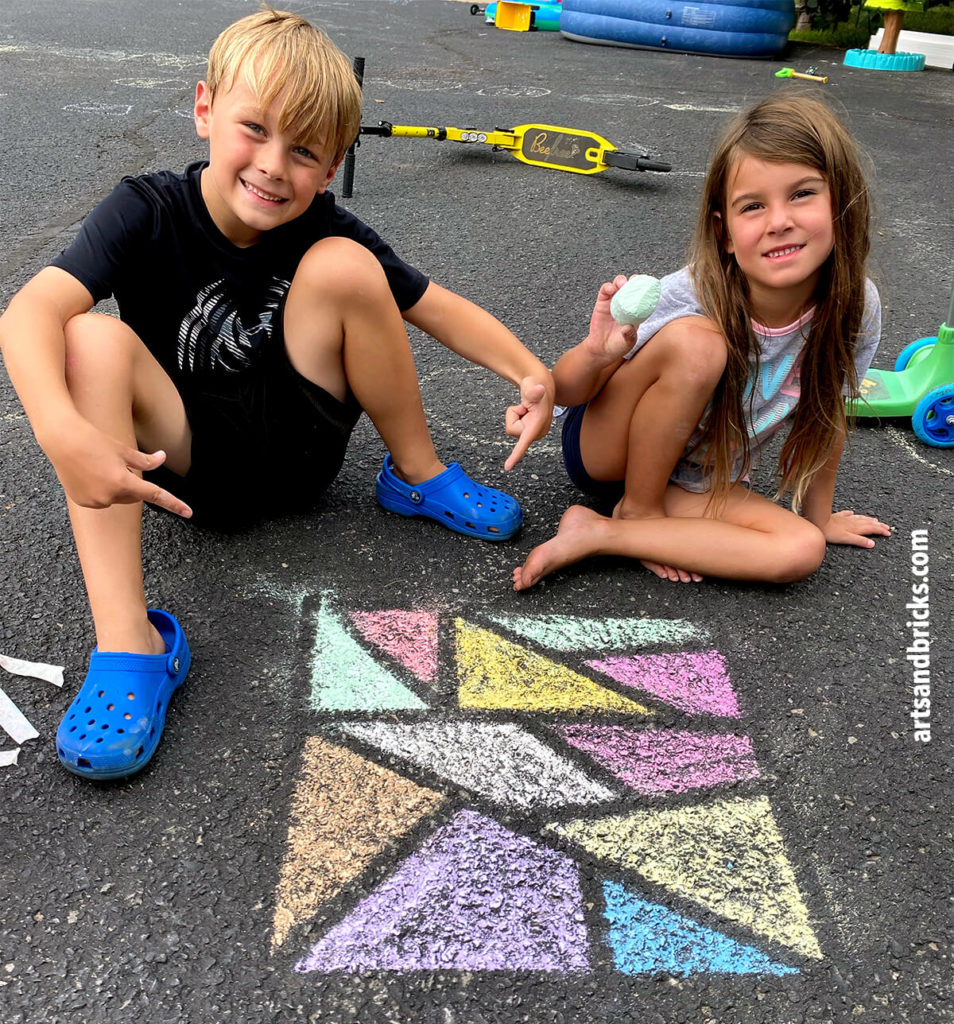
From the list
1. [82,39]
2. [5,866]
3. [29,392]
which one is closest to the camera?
[5,866]

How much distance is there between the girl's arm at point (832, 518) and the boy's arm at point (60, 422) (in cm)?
137

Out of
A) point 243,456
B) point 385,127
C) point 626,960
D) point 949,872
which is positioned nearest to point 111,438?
point 243,456

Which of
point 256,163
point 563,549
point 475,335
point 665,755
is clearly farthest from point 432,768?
point 256,163

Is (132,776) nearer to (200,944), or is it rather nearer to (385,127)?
(200,944)

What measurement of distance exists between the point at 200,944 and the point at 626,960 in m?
0.57

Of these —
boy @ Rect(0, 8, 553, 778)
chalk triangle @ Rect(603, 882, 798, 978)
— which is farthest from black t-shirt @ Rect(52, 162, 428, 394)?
chalk triangle @ Rect(603, 882, 798, 978)

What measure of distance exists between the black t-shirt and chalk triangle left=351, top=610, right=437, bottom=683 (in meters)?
0.56

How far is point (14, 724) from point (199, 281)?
87 cm

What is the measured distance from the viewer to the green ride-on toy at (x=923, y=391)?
2.60m

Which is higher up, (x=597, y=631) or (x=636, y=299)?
(x=636, y=299)

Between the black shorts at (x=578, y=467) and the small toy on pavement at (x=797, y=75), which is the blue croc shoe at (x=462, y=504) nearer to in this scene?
the black shorts at (x=578, y=467)

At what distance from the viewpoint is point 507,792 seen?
1540mm

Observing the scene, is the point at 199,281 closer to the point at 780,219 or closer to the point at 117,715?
the point at 117,715

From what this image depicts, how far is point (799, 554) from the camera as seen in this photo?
2020mm
